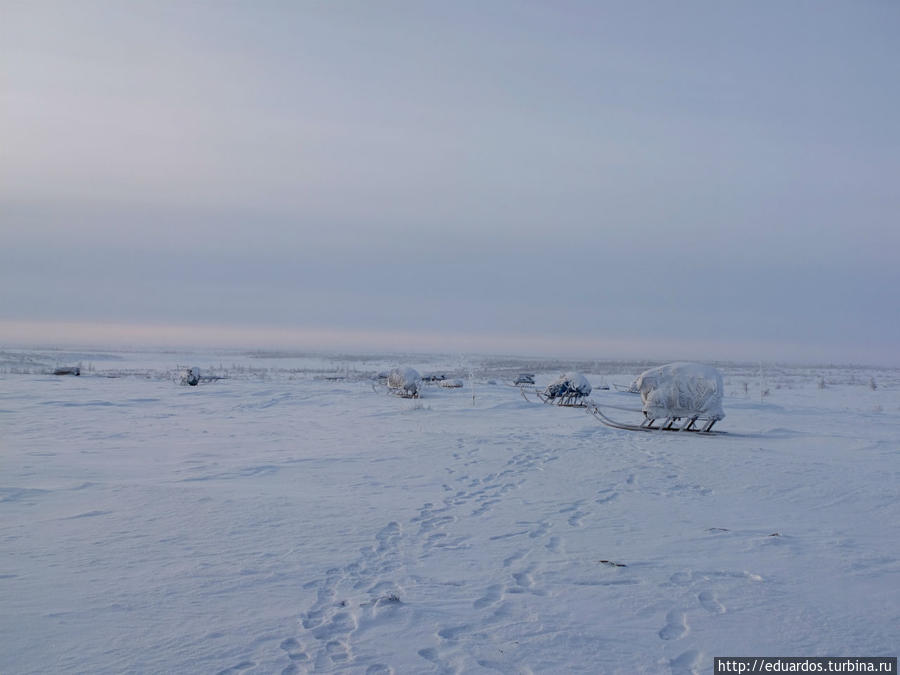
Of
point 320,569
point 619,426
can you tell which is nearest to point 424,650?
point 320,569

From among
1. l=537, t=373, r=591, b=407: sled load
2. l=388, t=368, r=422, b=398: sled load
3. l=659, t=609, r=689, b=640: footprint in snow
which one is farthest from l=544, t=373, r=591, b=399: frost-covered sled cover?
l=659, t=609, r=689, b=640: footprint in snow

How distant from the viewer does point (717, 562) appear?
5.59 meters

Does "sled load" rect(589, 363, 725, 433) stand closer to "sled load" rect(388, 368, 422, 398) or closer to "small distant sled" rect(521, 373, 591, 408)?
"small distant sled" rect(521, 373, 591, 408)

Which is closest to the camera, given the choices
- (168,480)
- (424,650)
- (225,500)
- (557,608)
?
(424,650)

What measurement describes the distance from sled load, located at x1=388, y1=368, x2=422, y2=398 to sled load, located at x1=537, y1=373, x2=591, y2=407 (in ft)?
14.0

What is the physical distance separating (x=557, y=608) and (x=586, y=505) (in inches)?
132

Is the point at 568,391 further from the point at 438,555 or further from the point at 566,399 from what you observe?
the point at 438,555

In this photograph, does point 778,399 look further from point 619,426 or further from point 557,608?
point 557,608

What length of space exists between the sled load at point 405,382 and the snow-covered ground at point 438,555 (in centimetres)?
1092

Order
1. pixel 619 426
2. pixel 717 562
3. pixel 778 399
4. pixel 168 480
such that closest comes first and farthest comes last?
pixel 717 562
pixel 168 480
pixel 619 426
pixel 778 399

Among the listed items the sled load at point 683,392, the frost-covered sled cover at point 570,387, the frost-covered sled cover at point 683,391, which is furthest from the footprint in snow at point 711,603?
the frost-covered sled cover at point 570,387

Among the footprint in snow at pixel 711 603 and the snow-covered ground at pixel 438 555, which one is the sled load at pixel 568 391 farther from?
the footprint in snow at pixel 711 603

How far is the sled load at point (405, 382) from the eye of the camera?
23656 mm

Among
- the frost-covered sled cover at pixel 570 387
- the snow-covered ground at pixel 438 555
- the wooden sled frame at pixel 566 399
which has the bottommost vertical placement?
the snow-covered ground at pixel 438 555
